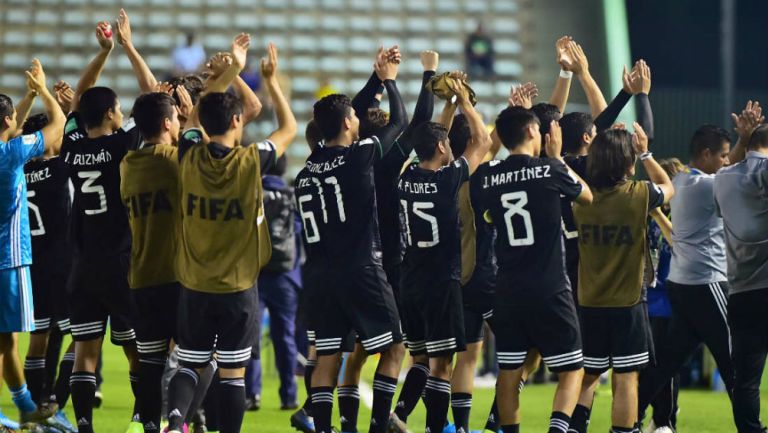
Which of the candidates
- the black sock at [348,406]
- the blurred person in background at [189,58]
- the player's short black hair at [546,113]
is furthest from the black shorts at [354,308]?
the blurred person in background at [189,58]

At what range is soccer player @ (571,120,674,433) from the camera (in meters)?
7.43

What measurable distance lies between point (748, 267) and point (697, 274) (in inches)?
29.0

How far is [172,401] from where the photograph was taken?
7016mm

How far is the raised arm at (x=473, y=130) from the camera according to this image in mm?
7684

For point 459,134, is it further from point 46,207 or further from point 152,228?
point 46,207

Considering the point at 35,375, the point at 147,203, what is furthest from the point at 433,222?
the point at 35,375

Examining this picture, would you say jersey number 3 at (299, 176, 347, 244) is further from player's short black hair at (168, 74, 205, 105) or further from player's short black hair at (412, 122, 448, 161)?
player's short black hair at (168, 74, 205, 105)

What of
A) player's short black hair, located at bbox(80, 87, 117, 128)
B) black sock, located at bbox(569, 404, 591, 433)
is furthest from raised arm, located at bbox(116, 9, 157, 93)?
black sock, located at bbox(569, 404, 591, 433)

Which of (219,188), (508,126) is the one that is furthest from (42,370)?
(508,126)

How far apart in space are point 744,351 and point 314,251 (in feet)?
8.96

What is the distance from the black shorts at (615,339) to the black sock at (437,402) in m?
0.94

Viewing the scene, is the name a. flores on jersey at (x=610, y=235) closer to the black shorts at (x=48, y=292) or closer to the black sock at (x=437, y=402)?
the black sock at (x=437, y=402)

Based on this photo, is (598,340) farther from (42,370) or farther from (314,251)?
(42,370)

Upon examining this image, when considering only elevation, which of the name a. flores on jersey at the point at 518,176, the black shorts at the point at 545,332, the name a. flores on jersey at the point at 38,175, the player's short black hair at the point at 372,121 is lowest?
the black shorts at the point at 545,332
